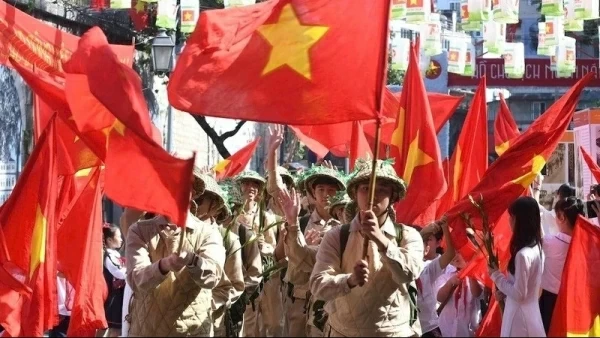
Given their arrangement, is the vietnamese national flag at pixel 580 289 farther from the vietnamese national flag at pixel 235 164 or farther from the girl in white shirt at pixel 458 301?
the vietnamese national flag at pixel 235 164

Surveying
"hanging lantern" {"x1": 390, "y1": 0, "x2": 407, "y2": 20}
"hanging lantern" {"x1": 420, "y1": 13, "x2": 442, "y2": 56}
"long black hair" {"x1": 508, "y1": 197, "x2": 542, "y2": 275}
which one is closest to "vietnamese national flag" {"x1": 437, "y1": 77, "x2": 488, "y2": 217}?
"long black hair" {"x1": 508, "y1": 197, "x2": 542, "y2": 275}

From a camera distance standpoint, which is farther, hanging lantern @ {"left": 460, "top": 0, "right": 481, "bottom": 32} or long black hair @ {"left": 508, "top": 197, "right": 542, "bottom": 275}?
hanging lantern @ {"left": 460, "top": 0, "right": 481, "bottom": 32}

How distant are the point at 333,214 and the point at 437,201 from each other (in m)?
1.22

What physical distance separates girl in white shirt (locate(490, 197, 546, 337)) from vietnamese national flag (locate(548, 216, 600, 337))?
40 cm

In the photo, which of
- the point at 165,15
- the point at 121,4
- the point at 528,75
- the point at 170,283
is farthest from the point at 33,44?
the point at 528,75

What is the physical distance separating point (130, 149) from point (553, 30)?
27635 mm

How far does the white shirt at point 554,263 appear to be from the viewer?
31.1 feet

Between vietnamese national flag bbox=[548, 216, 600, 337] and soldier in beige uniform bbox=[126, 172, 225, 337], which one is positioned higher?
soldier in beige uniform bbox=[126, 172, 225, 337]

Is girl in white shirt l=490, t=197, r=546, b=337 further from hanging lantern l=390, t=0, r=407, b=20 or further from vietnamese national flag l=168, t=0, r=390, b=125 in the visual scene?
hanging lantern l=390, t=0, r=407, b=20

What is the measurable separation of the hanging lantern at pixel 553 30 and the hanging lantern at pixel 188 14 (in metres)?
12.7

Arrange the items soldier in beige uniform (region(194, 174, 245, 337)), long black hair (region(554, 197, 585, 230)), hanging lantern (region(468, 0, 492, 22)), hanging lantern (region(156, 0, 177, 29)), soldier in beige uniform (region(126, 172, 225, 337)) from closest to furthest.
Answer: soldier in beige uniform (region(126, 172, 225, 337))
soldier in beige uniform (region(194, 174, 245, 337))
long black hair (region(554, 197, 585, 230))
hanging lantern (region(156, 0, 177, 29))
hanging lantern (region(468, 0, 492, 22))

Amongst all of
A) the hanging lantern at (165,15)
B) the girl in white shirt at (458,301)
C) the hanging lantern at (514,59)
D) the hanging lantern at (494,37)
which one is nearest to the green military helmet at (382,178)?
the girl in white shirt at (458,301)

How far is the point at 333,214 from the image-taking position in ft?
31.0

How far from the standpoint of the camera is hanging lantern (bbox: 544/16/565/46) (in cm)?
3366
